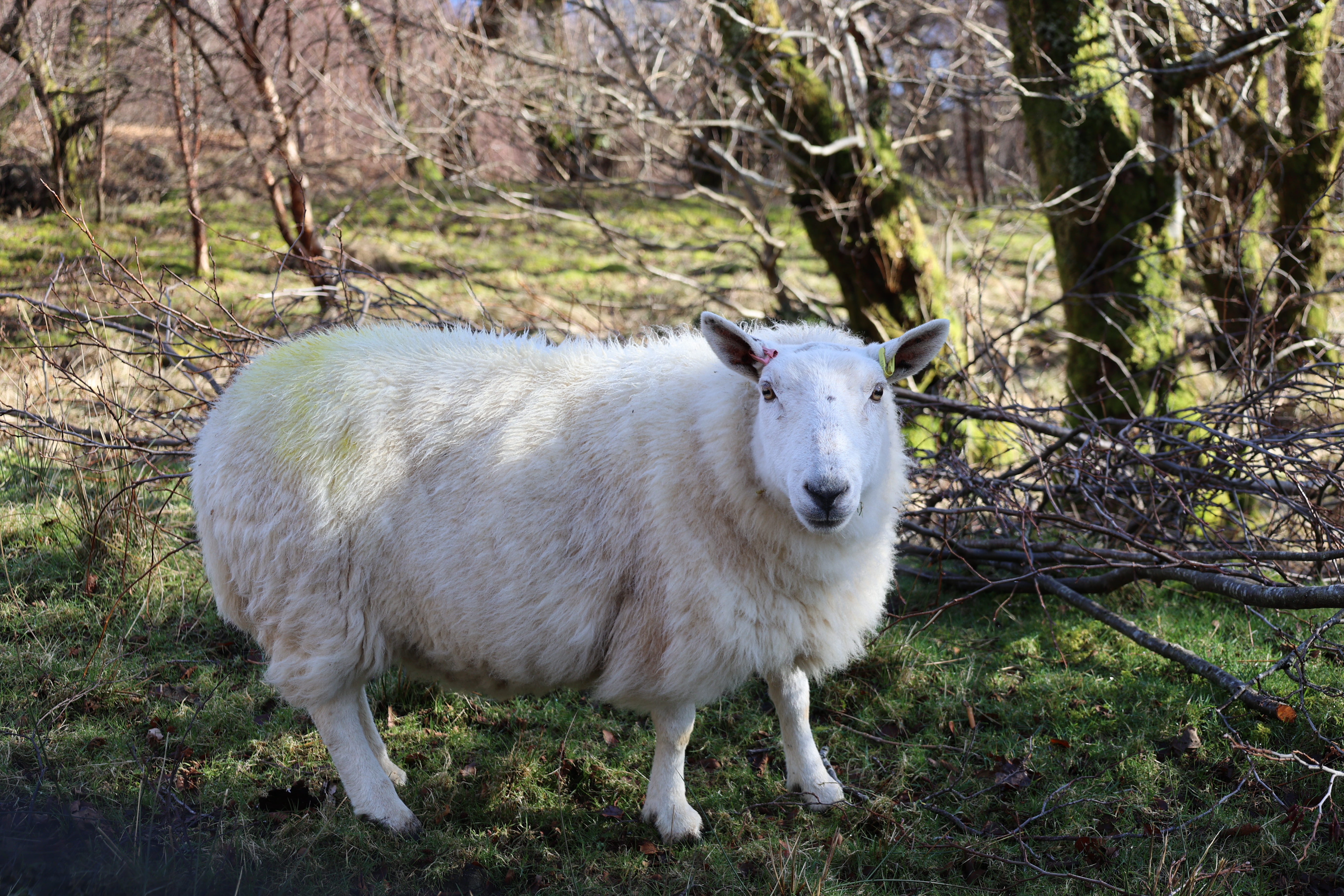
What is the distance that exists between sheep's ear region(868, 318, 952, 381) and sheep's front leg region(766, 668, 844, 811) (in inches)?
47.1

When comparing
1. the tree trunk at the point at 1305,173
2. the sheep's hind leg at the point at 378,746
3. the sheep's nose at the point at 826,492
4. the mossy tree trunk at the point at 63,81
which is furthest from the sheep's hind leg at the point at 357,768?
the mossy tree trunk at the point at 63,81

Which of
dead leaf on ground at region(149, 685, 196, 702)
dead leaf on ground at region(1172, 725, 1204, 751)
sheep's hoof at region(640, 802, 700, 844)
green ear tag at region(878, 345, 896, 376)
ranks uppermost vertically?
green ear tag at region(878, 345, 896, 376)

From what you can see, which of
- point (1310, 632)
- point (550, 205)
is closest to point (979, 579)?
point (1310, 632)

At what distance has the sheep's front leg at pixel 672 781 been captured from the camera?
319 cm

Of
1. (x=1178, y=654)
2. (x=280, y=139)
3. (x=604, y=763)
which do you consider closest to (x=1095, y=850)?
(x=1178, y=654)

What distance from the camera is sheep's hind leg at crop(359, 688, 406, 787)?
3455mm

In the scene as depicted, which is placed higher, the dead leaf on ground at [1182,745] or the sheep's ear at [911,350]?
the sheep's ear at [911,350]

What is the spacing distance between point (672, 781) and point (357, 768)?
1.15m

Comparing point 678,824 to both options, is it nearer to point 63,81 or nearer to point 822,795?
point 822,795

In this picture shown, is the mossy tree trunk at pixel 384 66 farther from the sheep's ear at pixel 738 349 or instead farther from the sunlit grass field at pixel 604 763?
the sheep's ear at pixel 738 349

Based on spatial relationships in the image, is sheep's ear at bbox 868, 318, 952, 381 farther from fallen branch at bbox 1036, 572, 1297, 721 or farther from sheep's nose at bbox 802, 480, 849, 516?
fallen branch at bbox 1036, 572, 1297, 721

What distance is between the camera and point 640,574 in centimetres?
302

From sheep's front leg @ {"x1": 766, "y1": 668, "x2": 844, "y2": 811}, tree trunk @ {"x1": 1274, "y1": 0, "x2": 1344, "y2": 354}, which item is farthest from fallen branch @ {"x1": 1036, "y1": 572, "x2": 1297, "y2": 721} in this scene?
tree trunk @ {"x1": 1274, "y1": 0, "x2": 1344, "y2": 354}

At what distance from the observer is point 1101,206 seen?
622 cm
